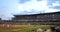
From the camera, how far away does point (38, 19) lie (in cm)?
258

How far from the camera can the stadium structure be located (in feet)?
8.31

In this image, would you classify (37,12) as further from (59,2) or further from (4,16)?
(4,16)

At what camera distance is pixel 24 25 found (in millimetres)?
2604

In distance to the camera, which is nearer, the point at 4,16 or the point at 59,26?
the point at 59,26

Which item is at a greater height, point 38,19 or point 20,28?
point 38,19

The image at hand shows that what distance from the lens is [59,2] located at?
8.38ft

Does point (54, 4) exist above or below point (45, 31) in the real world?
above

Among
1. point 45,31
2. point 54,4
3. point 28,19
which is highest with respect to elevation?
point 54,4

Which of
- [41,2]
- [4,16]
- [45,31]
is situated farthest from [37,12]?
[4,16]

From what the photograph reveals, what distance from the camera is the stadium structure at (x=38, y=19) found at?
253cm

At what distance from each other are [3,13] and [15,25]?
338 millimetres

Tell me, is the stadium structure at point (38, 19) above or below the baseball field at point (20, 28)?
above

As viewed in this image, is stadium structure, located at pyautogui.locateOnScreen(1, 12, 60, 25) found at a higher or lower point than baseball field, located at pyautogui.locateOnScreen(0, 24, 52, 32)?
higher

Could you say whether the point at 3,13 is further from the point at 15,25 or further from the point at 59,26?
the point at 59,26
